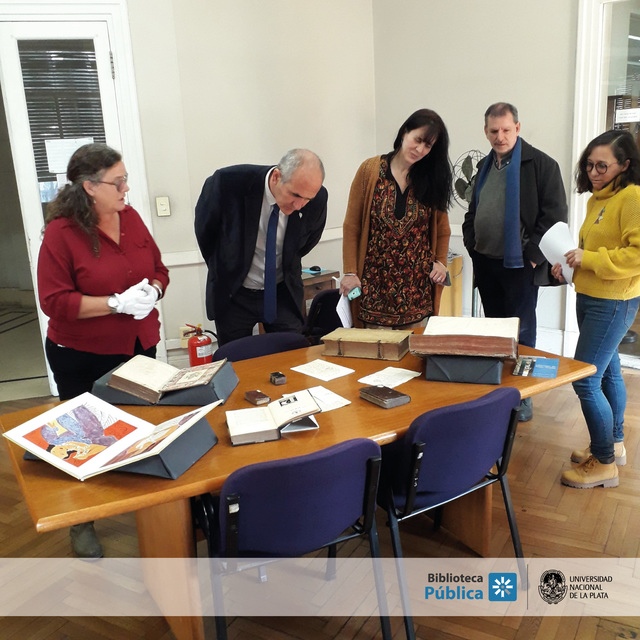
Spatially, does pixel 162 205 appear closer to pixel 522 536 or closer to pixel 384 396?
pixel 384 396

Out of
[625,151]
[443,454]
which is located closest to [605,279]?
[625,151]

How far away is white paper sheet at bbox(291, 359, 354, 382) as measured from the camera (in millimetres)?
2236

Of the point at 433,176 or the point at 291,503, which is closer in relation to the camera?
the point at 291,503

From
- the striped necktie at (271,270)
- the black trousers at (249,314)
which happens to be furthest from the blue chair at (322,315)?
the striped necktie at (271,270)

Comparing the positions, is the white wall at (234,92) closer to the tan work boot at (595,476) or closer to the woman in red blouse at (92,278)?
the woman in red blouse at (92,278)

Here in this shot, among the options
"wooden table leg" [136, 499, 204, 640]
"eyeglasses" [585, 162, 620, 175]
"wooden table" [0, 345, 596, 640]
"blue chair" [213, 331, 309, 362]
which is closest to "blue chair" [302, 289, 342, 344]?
"blue chair" [213, 331, 309, 362]

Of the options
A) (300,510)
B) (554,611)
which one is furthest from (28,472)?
(554,611)

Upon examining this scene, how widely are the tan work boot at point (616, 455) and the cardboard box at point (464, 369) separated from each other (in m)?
1.23

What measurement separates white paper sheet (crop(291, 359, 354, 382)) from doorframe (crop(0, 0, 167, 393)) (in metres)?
2.58

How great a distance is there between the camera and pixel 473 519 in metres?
2.39

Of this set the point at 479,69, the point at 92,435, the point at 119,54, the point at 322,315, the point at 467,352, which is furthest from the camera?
the point at 479,69

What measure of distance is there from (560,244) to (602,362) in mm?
548

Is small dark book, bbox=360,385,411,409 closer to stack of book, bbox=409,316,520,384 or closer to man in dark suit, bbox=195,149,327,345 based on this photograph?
stack of book, bbox=409,316,520,384

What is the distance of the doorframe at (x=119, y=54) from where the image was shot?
3.90 meters
